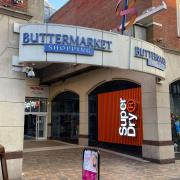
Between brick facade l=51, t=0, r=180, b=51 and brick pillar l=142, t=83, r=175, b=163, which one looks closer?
brick pillar l=142, t=83, r=175, b=163

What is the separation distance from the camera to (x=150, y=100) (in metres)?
15.6

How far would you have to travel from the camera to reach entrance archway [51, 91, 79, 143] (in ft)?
75.5

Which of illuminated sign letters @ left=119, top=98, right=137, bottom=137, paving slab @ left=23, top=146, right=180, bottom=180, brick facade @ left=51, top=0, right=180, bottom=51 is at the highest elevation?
brick facade @ left=51, top=0, right=180, bottom=51

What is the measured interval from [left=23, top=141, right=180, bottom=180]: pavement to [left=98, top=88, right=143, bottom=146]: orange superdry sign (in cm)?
119

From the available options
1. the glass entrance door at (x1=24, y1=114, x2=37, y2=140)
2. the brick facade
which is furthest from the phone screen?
the glass entrance door at (x1=24, y1=114, x2=37, y2=140)

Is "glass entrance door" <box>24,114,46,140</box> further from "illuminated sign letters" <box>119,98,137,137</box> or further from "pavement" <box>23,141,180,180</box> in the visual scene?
"illuminated sign letters" <box>119,98,137,137</box>

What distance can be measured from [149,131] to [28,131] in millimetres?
14611

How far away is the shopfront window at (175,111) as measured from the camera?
16562 millimetres

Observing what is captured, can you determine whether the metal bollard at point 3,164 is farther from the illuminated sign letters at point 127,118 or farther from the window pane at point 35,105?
the window pane at point 35,105

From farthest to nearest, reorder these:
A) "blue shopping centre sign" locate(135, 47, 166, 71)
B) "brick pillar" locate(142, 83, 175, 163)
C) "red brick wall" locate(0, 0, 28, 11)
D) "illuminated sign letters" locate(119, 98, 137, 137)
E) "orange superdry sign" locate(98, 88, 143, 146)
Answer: "illuminated sign letters" locate(119, 98, 137, 137) → "orange superdry sign" locate(98, 88, 143, 146) → "brick pillar" locate(142, 83, 175, 163) → "blue shopping centre sign" locate(135, 47, 166, 71) → "red brick wall" locate(0, 0, 28, 11)

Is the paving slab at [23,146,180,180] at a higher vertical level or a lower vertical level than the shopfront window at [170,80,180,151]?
lower

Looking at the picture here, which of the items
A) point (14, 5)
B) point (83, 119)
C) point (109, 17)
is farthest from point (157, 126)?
point (14, 5)

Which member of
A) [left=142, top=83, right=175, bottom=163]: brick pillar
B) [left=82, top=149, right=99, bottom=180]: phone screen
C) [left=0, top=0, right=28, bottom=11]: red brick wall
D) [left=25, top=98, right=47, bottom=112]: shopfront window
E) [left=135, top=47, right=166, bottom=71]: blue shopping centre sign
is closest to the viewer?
[left=82, top=149, right=99, bottom=180]: phone screen

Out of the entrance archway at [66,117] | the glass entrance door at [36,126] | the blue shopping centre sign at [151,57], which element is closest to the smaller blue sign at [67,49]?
the blue shopping centre sign at [151,57]
